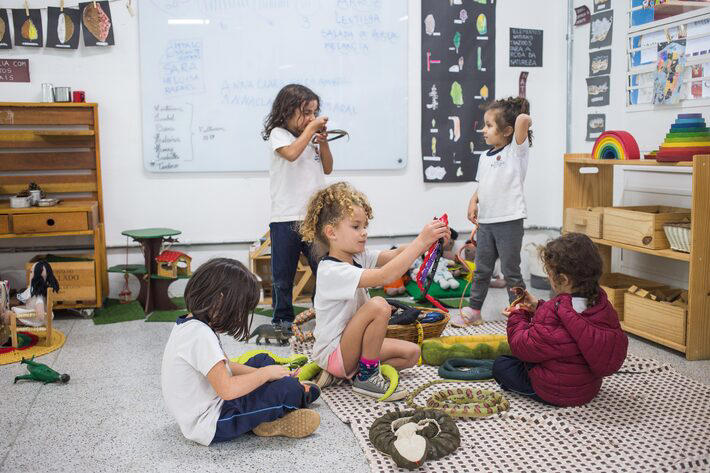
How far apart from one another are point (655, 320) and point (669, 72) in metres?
1.28

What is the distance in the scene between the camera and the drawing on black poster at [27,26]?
3869mm

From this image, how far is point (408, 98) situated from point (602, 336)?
2587 mm

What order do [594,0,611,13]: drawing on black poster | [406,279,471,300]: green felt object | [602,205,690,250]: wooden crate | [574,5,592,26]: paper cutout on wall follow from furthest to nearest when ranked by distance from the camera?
1. [574,5,592,26]: paper cutout on wall
2. [406,279,471,300]: green felt object
3. [594,0,611,13]: drawing on black poster
4. [602,205,690,250]: wooden crate

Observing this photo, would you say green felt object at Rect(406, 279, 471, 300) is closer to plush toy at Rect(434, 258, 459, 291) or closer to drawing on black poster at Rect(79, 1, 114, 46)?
plush toy at Rect(434, 258, 459, 291)

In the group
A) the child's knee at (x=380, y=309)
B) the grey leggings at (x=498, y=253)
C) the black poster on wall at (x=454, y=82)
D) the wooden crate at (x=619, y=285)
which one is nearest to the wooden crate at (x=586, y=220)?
→ the wooden crate at (x=619, y=285)

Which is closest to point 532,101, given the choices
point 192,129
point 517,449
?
point 192,129

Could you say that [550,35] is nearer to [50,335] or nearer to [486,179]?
[486,179]

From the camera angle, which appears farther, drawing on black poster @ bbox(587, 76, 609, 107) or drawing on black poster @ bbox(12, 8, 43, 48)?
drawing on black poster @ bbox(587, 76, 609, 107)

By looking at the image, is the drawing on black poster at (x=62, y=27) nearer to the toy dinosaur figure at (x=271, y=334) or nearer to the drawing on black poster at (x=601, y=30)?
the toy dinosaur figure at (x=271, y=334)

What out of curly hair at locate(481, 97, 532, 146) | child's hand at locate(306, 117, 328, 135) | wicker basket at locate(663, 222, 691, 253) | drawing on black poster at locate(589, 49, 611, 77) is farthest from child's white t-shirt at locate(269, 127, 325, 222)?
drawing on black poster at locate(589, 49, 611, 77)

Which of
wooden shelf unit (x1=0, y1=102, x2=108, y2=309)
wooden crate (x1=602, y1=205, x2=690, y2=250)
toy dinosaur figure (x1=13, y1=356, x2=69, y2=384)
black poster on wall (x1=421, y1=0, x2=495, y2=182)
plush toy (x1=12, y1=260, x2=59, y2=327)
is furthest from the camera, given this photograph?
black poster on wall (x1=421, y1=0, x2=495, y2=182)

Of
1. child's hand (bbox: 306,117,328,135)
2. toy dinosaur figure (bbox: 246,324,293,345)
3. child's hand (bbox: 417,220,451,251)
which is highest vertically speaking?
child's hand (bbox: 306,117,328,135)

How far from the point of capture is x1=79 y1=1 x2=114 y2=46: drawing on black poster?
3951 mm

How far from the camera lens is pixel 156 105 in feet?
13.4
